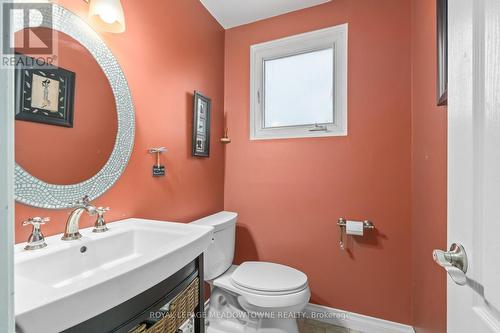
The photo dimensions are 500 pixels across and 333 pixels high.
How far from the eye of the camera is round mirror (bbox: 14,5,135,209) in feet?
2.51

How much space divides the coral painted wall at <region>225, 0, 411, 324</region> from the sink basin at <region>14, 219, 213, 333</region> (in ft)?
3.27

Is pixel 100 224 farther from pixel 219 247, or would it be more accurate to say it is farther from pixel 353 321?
pixel 353 321

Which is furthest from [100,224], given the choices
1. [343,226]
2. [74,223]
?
[343,226]

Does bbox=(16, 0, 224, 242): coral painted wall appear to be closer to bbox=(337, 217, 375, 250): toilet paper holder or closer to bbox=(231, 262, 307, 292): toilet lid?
bbox=(231, 262, 307, 292): toilet lid

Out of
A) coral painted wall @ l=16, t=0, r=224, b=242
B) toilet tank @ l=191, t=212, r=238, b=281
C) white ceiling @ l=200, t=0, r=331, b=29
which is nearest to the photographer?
coral painted wall @ l=16, t=0, r=224, b=242

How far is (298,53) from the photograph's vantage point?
1812mm

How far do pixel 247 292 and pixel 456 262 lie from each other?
1.05 m

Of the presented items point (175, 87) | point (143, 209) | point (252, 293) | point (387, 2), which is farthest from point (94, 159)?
point (387, 2)

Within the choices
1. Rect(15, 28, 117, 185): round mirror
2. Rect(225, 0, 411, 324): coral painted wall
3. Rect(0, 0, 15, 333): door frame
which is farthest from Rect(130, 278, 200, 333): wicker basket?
Rect(225, 0, 411, 324): coral painted wall

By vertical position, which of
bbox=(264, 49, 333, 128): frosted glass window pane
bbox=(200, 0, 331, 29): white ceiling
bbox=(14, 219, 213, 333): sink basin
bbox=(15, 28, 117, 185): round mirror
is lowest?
bbox=(14, 219, 213, 333): sink basin

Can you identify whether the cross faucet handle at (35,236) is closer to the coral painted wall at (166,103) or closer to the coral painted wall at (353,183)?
the coral painted wall at (166,103)

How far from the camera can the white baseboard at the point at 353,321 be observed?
1.47 metres

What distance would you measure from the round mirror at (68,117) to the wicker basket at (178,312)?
0.57 meters

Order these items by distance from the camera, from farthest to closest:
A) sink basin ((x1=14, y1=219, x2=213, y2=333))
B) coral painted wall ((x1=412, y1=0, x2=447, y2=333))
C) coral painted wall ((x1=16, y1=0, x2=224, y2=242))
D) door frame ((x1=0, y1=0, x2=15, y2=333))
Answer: coral painted wall ((x1=16, y1=0, x2=224, y2=242)), coral painted wall ((x1=412, y1=0, x2=447, y2=333)), sink basin ((x1=14, y1=219, x2=213, y2=333)), door frame ((x1=0, y1=0, x2=15, y2=333))
